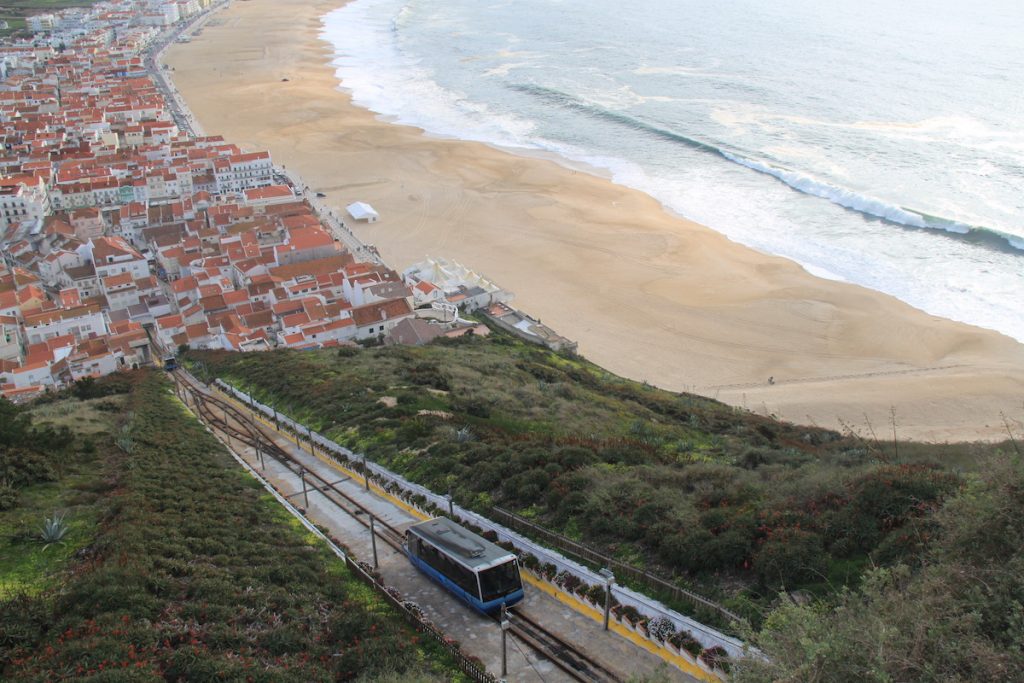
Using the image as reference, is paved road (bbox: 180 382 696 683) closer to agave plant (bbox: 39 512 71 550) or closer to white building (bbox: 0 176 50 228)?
agave plant (bbox: 39 512 71 550)

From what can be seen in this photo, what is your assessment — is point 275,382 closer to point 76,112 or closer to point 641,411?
point 641,411

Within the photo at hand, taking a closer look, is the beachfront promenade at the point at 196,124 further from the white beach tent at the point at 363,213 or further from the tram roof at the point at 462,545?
the tram roof at the point at 462,545

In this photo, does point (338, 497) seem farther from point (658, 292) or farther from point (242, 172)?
point (242, 172)

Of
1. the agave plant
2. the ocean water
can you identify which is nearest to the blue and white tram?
the agave plant

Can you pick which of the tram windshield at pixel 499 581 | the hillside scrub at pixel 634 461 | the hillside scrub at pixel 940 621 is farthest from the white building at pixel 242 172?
the hillside scrub at pixel 940 621

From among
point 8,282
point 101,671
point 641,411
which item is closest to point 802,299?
point 641,411
